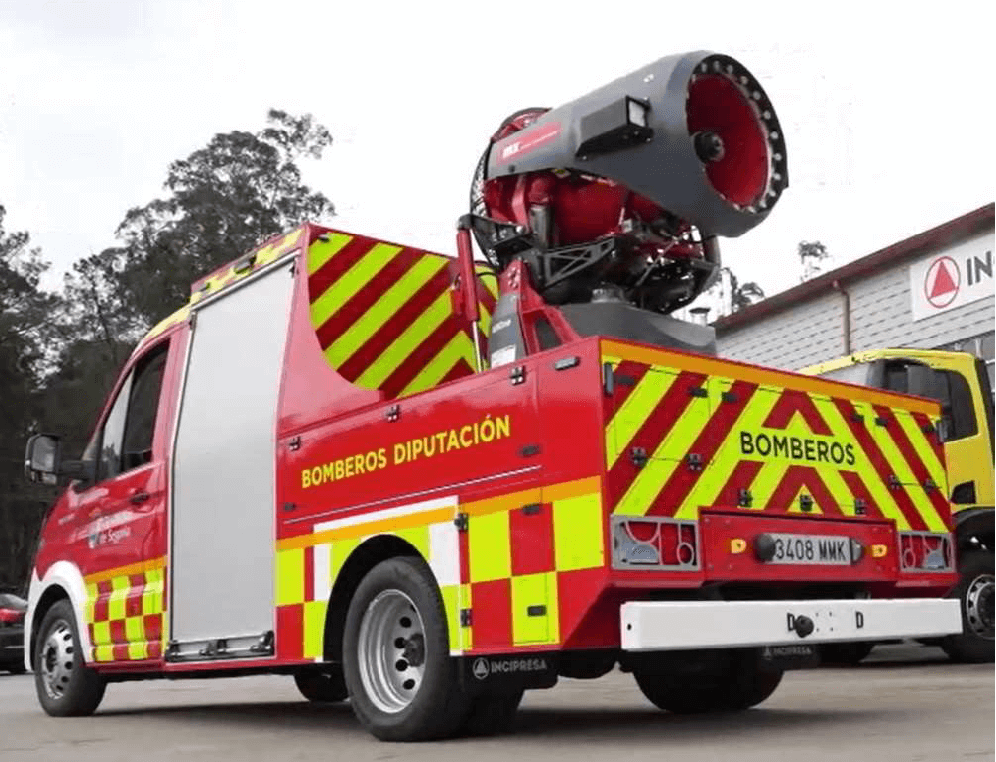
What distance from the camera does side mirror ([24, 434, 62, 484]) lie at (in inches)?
353

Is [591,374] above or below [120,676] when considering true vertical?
above

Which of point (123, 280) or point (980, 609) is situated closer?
point (980, 609)

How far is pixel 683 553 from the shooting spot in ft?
17.9

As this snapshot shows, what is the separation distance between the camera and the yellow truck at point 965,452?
1091 cm

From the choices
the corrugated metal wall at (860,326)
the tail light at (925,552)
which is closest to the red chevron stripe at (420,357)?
the tail light at (925,552)

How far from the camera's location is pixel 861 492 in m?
6.37

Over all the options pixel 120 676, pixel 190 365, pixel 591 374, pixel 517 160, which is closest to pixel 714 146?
pixel 517 160

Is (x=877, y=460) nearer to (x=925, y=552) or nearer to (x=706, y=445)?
(x=925, y=552)

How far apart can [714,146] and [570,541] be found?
224 cm

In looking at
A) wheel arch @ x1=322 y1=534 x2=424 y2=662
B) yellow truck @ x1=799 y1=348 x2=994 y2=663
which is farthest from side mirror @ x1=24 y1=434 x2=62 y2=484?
yellow truck @ x1=799 y1=348 x2=994 y2=663

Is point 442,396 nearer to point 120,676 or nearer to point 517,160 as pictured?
point 517,160

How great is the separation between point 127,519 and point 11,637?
38.6 ft

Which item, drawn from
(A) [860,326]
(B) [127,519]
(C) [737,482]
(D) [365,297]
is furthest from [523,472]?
(A) [860,326]

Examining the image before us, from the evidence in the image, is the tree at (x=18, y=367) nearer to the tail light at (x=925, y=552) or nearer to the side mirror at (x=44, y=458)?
the side mirror at (x=44, y=458)
